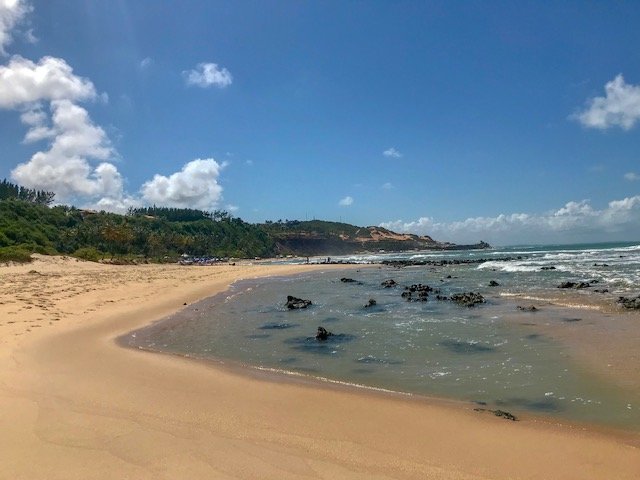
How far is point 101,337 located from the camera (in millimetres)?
12031

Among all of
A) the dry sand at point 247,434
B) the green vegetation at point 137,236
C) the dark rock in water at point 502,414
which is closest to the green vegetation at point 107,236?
the green vegetation at point 137,236

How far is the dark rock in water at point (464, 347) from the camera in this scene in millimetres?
10094

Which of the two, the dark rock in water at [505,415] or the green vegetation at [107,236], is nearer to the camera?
the dark rock in water at [505,415]

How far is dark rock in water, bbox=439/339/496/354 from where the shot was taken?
33.1 ft

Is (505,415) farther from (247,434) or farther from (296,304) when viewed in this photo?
(296,304)

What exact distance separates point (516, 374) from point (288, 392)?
4.37 metres

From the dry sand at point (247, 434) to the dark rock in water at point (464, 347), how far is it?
3.80m

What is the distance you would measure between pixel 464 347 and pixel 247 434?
676 cm

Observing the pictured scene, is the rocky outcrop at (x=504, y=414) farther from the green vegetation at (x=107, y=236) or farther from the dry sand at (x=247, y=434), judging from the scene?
the green vegetation at (x=107, y=236)

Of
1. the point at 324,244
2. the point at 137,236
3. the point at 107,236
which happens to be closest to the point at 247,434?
the point at 107,236

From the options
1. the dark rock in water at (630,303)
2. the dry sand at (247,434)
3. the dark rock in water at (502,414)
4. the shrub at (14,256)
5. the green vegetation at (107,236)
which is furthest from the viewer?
the green vegetation at (107,236)

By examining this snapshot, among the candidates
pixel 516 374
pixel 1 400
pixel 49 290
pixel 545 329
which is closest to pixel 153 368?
pixel 1 400

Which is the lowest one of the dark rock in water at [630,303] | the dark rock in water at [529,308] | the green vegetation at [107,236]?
the dark rock in water at [529,308]

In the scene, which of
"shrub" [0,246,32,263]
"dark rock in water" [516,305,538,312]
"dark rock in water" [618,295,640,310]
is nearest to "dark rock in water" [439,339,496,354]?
"dark rock in water" [516,305,538,312]
